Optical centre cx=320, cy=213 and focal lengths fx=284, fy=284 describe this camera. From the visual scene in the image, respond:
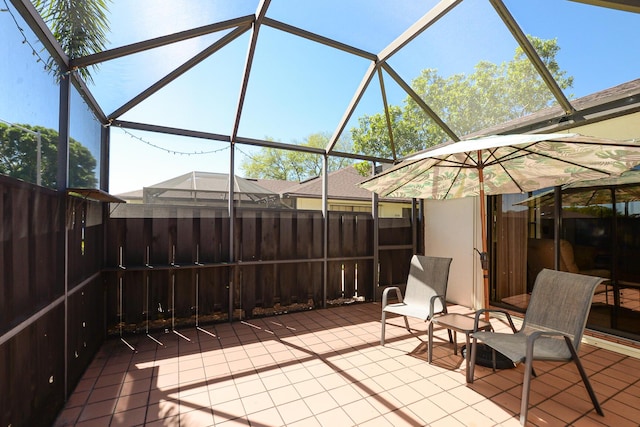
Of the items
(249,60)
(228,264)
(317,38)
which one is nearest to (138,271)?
(228,264)

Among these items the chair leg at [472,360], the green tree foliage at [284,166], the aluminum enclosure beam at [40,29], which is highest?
the green tree foliage at [284,166]

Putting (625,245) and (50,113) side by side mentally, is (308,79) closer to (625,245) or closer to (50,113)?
(50,113)

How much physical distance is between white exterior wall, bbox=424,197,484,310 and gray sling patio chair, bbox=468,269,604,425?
2203 millimetres

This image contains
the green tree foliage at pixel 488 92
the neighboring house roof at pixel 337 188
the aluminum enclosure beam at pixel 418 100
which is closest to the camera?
the green tree foliage at pixel 488 92

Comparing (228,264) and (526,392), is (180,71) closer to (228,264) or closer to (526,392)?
(228,264)

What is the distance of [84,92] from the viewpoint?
297 centimetres

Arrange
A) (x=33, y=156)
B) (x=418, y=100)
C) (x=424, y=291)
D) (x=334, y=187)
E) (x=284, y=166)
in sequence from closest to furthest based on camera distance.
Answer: (x=33, y=156)
(x=424, y=291)
(x=418, y=100)
(x=334, y=187)
(x=284, y=166)

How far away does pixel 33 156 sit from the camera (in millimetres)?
1921

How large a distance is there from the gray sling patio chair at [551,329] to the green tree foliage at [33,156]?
144 inches

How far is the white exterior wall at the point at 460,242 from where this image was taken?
16.7 feet

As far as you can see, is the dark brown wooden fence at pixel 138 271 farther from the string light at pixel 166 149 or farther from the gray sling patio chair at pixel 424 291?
the gray sling patio chair at pixel 424 291

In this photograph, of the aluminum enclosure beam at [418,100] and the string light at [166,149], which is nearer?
the string light at [166,149]

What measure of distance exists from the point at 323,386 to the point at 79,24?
413cm

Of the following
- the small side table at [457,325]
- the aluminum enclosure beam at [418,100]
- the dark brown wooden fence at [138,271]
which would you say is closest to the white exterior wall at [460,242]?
the dark brown wooden fence at [138,271]
